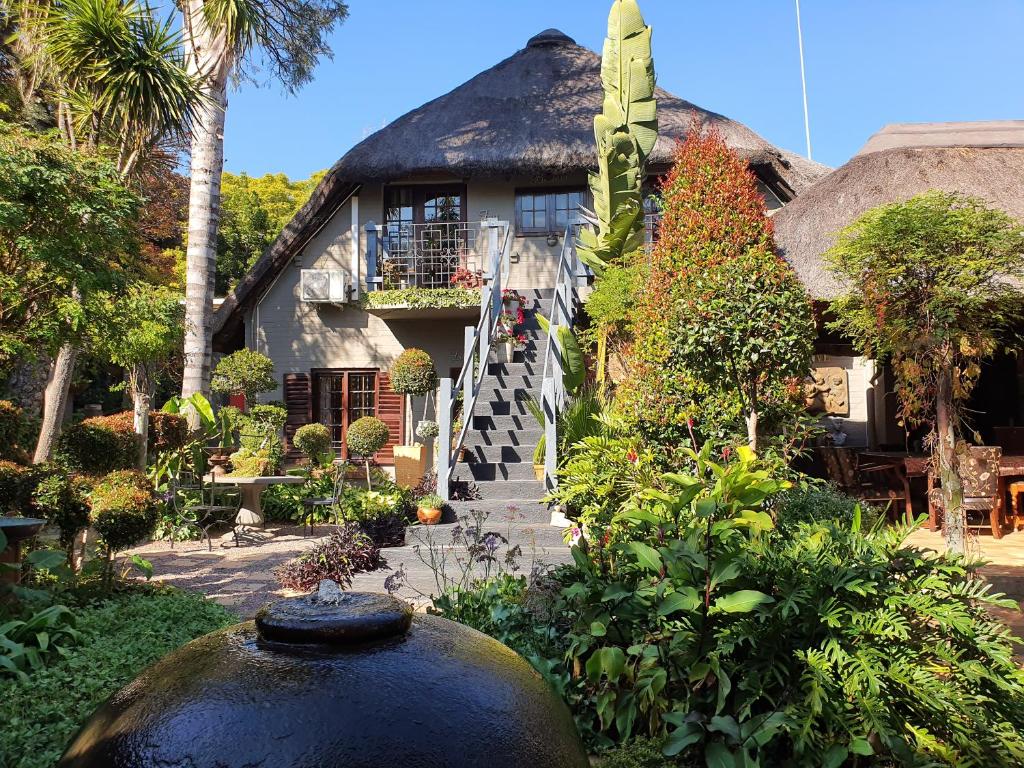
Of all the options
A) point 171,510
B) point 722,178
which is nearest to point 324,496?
point 171,510

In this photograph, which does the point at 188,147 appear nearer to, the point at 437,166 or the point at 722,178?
the point at 437,166

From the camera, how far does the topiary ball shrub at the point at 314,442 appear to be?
12.4m

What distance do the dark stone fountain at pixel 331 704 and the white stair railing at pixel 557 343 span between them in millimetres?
6744

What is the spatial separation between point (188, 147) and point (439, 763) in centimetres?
1645

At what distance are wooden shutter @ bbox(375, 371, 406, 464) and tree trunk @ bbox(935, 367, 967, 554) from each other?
1031 centimetres

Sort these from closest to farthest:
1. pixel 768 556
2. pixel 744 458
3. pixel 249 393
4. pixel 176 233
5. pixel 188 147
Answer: pixel 768 556, pixel 744 458, pixel 249 393, pixel 188 147, pixel 176 233

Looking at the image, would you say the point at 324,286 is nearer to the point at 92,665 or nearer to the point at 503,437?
the point at 503,437

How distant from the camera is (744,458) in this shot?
450cm

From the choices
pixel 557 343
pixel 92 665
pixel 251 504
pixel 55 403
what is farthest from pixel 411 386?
pixel 92 665

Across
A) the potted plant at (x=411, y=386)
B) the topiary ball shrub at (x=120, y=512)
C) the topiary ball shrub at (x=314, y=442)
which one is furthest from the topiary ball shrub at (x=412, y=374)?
the topiary ball shrub at (x=120, y=512)

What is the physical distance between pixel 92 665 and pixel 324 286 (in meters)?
10.5

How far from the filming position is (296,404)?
1463cm

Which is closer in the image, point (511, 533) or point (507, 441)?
point (511, 533)

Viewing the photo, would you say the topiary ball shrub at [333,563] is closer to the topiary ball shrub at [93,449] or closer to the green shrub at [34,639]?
the green shrub at [34,639]
